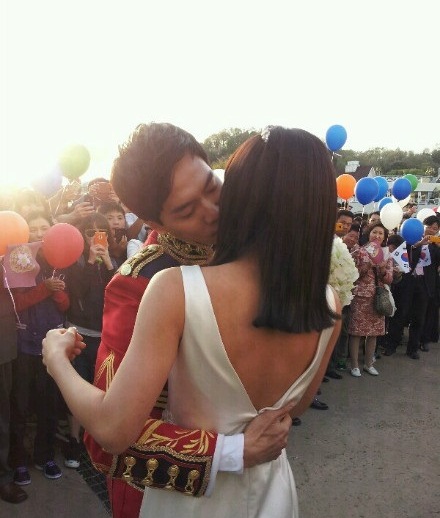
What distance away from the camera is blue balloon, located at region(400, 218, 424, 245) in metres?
6.61

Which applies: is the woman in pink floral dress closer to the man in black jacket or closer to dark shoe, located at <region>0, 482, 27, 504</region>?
the man in black jacket

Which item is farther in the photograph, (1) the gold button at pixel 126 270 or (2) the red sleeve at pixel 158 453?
Answer: (1) the gold button at pixel 126 270

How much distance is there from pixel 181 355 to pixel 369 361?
552 cm

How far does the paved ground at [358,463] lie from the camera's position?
3.22 metres

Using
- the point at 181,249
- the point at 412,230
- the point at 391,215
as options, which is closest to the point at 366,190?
the point at 391,215

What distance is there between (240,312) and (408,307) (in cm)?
653

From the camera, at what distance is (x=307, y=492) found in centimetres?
344

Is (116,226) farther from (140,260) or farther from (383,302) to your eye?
(383,302)

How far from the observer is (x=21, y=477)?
3.35m

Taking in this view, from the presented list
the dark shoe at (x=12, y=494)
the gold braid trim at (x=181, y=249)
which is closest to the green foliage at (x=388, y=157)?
the dark shoe at (x=12, y=494)

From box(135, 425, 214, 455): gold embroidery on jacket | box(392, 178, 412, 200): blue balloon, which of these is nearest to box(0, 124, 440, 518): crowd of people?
box(135, 425, 214, 455): gold embroidery on jacket

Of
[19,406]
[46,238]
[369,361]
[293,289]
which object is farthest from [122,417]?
[369,361]

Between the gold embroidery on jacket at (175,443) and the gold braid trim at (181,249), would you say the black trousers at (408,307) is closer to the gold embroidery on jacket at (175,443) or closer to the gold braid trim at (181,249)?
the gold braid trim at (181,249)

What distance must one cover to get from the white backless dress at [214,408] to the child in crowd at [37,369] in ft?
7.80
